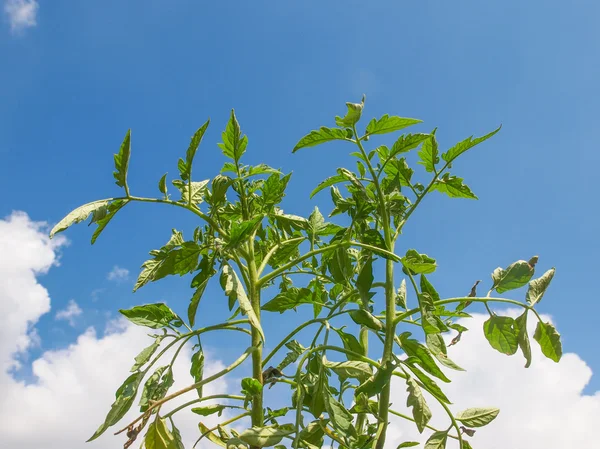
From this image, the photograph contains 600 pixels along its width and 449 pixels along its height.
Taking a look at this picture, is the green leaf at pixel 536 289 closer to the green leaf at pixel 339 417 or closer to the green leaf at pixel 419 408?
the green leaf at pixel 419 408

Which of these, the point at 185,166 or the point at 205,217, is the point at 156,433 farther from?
the point at 185,166

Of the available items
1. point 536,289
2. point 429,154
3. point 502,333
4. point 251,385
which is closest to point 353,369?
point 251,385

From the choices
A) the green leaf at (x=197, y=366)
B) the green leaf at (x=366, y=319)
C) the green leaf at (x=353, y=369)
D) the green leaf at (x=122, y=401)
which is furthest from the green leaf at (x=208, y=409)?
the green leaf at (x=366, y=319)

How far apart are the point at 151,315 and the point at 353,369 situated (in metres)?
Result: 0.50

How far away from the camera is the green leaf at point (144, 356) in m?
1.23

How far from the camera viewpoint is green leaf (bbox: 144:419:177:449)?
1223 mm

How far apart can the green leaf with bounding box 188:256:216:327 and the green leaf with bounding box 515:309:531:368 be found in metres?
0.70

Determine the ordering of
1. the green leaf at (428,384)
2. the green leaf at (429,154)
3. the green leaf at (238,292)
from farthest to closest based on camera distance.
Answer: the green leaf at (429,154), the green leaf at (428,384), the green leaf at (238,292)

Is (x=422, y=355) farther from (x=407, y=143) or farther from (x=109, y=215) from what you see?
(x=109, y=215)

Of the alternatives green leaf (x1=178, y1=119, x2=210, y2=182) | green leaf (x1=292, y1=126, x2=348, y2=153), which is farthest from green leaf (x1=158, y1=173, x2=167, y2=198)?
green leaf (x1=292, y1=126, x2=348, y2=153)

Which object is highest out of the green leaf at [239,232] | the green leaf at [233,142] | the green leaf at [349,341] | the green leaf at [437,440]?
the green leaf at [233,142]

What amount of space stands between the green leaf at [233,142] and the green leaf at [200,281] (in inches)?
11.0

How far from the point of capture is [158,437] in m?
1.22

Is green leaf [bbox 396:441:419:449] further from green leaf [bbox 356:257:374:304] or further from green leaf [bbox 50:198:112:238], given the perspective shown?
green leaf [bbox 50:198:112:238]
